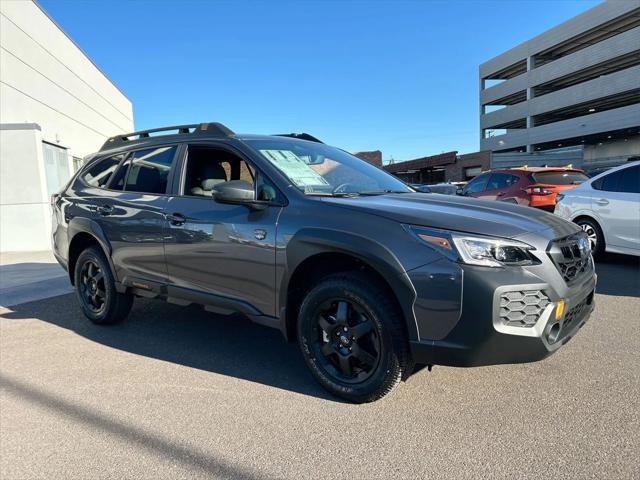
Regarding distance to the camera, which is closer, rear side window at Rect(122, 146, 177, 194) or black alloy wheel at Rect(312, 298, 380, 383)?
black alloy wheel at Rect(312, 298, 380, 383)

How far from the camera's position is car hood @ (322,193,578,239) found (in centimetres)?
278

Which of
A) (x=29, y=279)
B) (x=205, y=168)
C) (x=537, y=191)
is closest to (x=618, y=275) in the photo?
(x=537, y=191)

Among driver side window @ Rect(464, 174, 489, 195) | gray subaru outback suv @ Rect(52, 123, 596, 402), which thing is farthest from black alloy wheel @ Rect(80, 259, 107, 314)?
driver side window @ Rect(464, 174, 489, 195)

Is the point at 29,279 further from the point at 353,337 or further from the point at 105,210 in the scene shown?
the point at 353,337

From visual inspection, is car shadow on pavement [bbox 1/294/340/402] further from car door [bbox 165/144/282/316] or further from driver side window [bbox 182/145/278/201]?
driver side window [bbox 182/145/278/201]

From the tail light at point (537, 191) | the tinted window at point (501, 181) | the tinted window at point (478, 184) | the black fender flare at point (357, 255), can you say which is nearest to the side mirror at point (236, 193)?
the black fender flare at point (357, 255)

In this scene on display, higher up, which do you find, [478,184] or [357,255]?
[478,184]

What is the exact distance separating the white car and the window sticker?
18.0 feet

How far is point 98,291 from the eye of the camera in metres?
4.94

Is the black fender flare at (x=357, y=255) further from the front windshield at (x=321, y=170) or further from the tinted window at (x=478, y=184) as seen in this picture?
the tinted window at (x=478, y=184)

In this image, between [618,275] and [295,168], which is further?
[618,275]

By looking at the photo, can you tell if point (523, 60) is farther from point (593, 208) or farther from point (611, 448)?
point (611, 448)

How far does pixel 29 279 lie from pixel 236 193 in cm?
619

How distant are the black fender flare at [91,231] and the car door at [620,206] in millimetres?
6860
